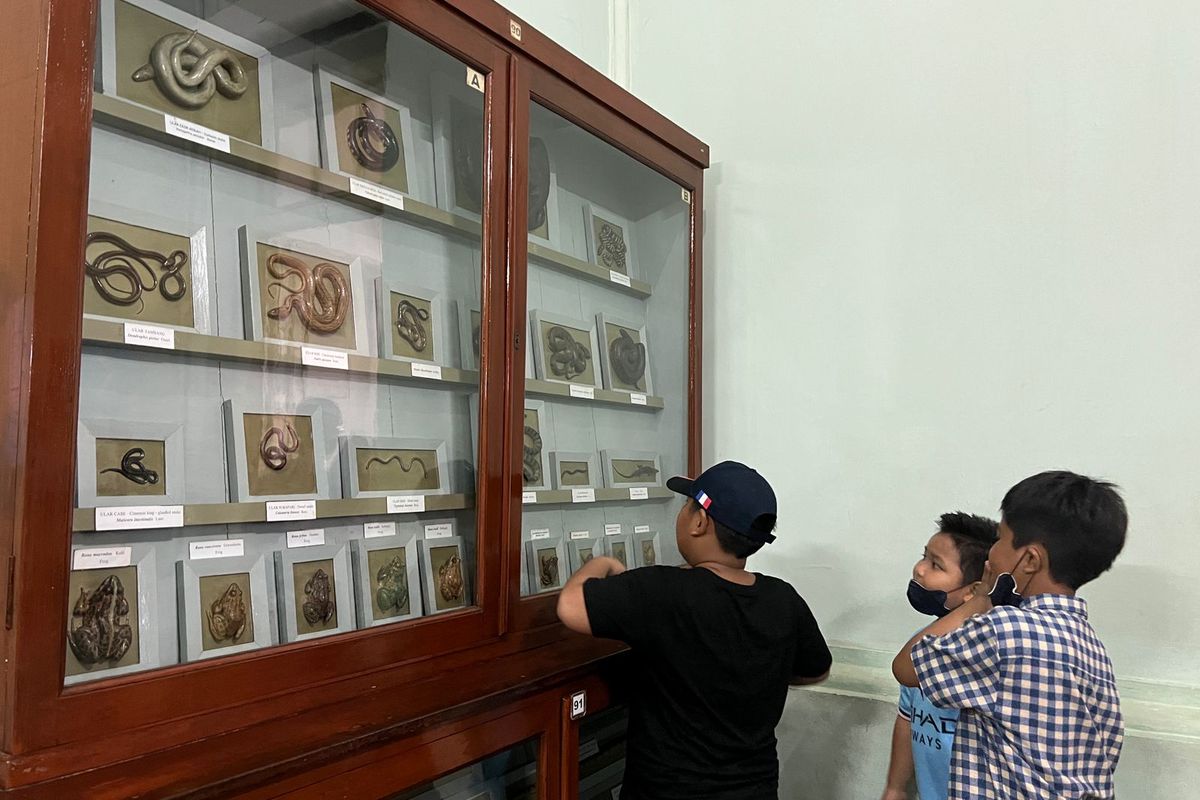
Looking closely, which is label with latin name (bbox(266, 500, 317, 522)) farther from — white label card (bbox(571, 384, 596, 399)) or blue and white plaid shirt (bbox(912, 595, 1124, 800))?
blue and white plaid shirt (bbox(912, 595, 1124, 800))

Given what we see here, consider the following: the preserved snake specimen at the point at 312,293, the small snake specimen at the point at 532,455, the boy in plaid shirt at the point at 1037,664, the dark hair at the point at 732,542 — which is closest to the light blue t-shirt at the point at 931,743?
the boy in plaid shirt at the point at 1037,664

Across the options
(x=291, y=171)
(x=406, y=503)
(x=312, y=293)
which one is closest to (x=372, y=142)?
(x=291, y=171)

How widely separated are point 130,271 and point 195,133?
264 mm

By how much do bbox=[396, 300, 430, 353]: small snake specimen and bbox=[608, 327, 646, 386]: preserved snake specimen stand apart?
735 mm

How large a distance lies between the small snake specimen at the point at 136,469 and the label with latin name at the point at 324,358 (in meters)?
0.34

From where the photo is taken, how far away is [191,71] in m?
1.51

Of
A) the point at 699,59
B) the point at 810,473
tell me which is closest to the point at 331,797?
the point at 810,473

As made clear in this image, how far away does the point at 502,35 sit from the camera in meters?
1.86

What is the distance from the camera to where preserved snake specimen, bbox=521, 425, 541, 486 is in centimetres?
213

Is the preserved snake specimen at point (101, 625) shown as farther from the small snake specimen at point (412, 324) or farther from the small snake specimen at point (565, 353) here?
the small snake specimen at point (565, 353)

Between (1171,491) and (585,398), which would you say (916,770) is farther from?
(585,398)

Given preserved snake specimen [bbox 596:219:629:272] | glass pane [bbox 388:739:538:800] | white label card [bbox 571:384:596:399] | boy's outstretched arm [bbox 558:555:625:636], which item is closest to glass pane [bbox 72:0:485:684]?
boy's outstretched arm [bbox 558:555:625:636]

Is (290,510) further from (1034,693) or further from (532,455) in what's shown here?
(1034,693)

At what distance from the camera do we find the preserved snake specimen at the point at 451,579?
71.8 inches
